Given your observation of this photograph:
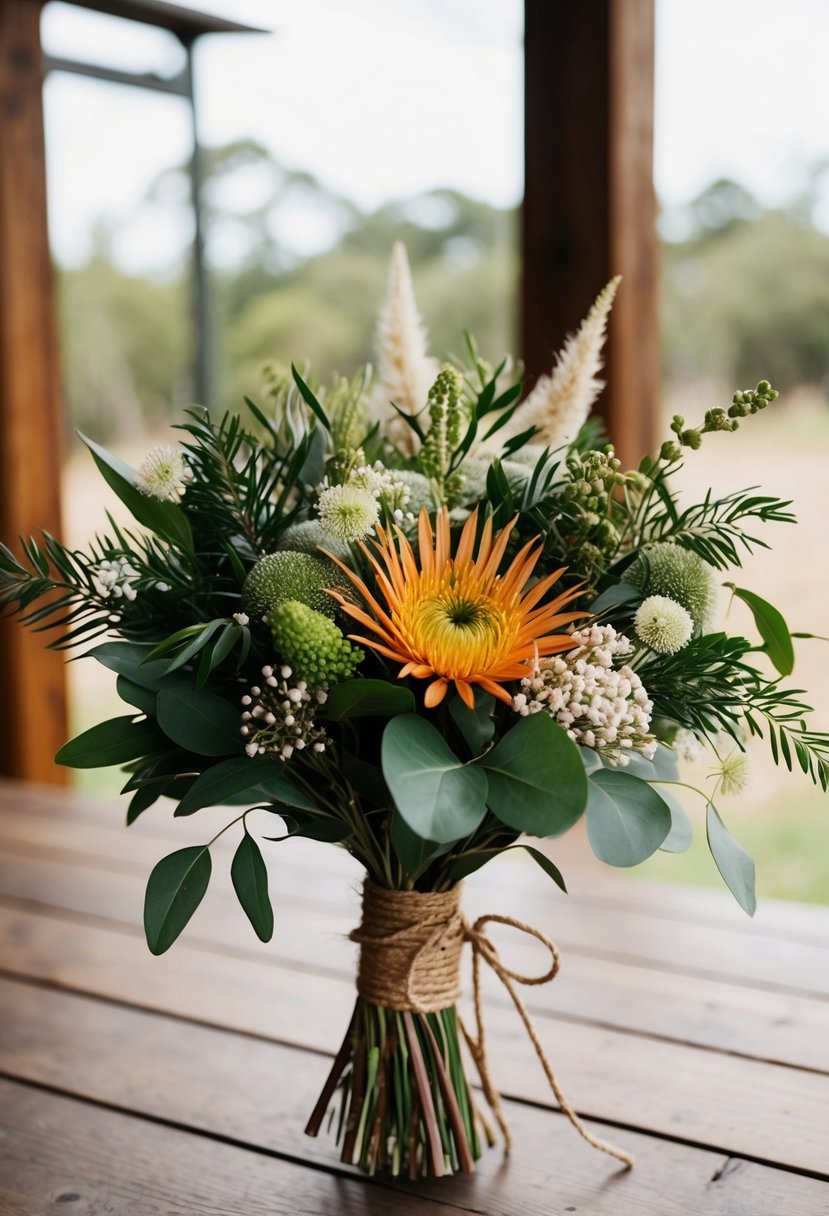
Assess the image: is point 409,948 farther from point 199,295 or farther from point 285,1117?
point 199,295

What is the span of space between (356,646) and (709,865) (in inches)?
108

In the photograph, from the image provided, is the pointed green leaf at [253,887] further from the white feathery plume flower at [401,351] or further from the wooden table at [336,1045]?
the white feathery plume flower at [401,351]

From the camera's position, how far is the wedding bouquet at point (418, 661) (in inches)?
25.8

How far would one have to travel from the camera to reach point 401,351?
85 cm

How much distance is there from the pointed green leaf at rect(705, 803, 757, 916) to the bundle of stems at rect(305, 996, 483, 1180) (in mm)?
246

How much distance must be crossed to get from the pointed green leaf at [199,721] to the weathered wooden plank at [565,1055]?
462mm

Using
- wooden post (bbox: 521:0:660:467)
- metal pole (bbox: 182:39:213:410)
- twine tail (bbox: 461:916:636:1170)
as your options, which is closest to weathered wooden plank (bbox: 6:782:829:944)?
twine tail (bbox: 461:916:636:1170)

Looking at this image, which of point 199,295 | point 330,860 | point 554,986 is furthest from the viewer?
point 199,295

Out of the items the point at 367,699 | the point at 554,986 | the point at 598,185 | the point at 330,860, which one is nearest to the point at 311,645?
the point at 367,699

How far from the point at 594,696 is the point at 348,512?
0.57 feet

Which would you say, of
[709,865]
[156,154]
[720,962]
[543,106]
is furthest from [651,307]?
[156,154]

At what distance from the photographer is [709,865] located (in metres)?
3.23

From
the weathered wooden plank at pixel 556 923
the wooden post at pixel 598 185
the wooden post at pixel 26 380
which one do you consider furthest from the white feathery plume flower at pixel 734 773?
the wooden post at pixel 26 380

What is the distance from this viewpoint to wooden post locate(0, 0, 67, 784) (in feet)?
7.63
